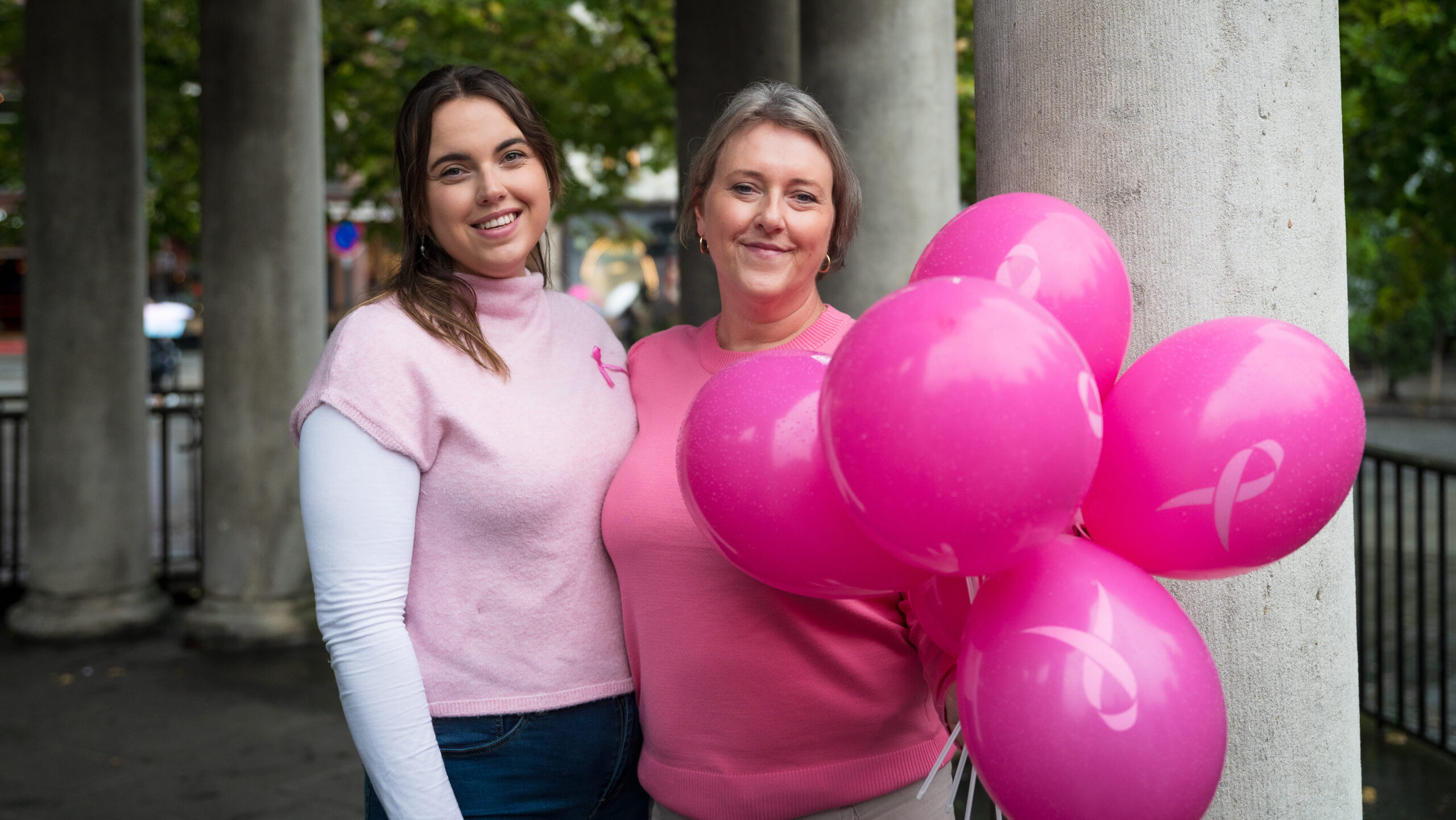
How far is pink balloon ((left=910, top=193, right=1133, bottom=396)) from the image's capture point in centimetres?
165

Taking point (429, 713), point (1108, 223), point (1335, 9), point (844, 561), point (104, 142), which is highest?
point (104, 142)

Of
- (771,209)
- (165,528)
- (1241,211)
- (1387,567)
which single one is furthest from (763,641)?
(1387,567)

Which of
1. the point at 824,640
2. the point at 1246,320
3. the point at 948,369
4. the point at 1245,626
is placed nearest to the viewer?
the point at 948,369

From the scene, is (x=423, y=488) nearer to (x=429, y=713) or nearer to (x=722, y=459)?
(x=429, y=713)

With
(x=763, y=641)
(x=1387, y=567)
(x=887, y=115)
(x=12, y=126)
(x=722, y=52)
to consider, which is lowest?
(x=1387, y=567)

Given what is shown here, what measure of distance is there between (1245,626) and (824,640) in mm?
748

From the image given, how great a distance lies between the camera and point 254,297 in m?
7.18

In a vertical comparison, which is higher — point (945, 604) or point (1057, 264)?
point (1057, 264)

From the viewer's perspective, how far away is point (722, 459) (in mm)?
1669

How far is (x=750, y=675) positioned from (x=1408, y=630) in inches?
296

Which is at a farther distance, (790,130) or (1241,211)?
(790,130)

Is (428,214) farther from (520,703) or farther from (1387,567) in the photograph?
(1387,567)

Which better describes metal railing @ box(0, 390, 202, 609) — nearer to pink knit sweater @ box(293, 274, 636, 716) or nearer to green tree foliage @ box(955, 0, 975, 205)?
pink knit sweater @ box(293, 274, 636, 716)

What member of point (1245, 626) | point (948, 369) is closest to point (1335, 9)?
point (1245, 626)
